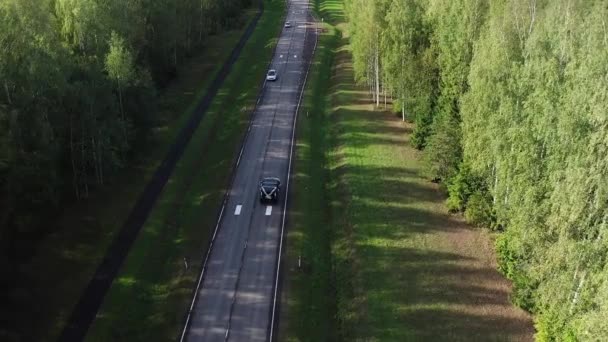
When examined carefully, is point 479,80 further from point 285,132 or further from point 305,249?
point 285,132

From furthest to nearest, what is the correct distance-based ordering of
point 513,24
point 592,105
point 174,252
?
1. point 513,24
2. point 174,252
3. point 592,105

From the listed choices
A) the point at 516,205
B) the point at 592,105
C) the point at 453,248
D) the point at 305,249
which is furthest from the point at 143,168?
the point at 592,105

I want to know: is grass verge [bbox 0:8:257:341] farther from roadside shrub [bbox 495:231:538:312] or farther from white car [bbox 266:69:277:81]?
roadside shrub [bbox 495:231:538:312]

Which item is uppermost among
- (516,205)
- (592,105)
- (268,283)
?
(592,105)

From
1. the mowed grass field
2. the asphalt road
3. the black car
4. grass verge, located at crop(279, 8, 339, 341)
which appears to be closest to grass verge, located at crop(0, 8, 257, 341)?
the asphalt road

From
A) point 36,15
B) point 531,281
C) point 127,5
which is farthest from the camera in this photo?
point 127,5

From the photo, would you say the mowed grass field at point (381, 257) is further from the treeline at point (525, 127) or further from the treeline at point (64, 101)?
the treeline at point (64, 101)
